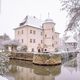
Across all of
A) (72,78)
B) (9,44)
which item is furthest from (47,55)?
(9,44)

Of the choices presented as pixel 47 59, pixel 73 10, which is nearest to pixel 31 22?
pixel 47 59

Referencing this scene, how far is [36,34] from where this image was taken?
120 ft

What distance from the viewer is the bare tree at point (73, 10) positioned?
7085 millimetres

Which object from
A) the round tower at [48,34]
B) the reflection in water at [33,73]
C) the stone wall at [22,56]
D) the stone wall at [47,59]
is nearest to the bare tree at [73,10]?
the reflection in water at [33,73]

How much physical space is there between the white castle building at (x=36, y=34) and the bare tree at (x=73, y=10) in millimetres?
26910

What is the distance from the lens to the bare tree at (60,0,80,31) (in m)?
7.08

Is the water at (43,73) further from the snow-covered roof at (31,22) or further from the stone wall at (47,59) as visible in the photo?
the snow-covered roof at (31,22)

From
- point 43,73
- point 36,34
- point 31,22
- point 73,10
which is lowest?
point 43,73

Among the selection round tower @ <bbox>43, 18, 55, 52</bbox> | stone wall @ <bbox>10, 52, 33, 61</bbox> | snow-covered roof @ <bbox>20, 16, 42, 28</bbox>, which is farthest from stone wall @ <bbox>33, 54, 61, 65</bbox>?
snow-covered roof @ <bbox>20, 16, 42, 28</bbox>

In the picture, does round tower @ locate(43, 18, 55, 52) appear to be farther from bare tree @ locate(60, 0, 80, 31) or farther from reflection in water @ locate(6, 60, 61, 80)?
bare tree @ locate(60, 0, 80, 31)

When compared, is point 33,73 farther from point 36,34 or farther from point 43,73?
point 36,34

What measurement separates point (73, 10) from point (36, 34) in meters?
29.3

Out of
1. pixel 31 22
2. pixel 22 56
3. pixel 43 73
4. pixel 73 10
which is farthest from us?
pixel 31 22

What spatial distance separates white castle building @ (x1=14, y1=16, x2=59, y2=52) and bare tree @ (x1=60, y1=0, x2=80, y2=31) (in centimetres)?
2691
